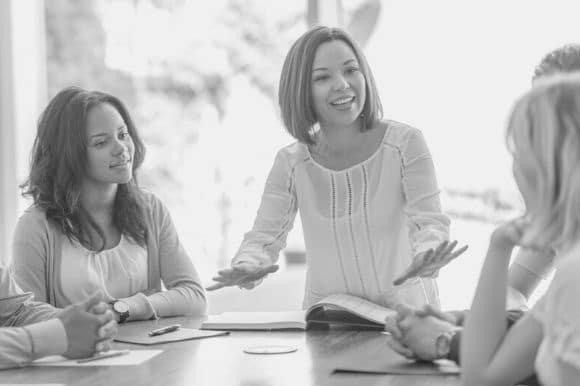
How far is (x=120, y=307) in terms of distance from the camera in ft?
8.61

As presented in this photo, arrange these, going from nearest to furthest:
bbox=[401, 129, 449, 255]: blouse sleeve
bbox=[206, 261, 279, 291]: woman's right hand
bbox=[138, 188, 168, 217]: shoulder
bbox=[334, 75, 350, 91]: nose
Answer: bbox=[206, 261, 279, 291]: woman's right hand, bbox=[401, 129, 449, 255]: blouse sleeve, bbox=[334, 75, 350, 91]: nose, bbox=[138, 188, 168, 217]: shoulder

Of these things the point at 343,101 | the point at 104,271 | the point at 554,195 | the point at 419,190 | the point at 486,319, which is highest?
the point at 343,101

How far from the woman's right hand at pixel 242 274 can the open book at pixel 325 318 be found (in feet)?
0.34

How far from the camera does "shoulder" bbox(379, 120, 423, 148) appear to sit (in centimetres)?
267

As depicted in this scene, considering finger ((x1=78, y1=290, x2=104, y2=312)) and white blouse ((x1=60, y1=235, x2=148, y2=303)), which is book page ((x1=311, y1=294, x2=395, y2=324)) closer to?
finger ((x1=78, y1=290, x2=104, y2=312))

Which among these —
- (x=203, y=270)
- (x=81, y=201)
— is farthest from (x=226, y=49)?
(x=81, y=201)

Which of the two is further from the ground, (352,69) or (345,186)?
(352,69)

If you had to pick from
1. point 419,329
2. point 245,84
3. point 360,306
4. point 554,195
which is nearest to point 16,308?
point 360,306

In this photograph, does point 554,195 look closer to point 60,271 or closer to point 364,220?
point 364,220

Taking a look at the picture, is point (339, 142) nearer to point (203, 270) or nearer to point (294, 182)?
point (294, 182)

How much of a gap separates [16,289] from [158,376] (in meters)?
0.78

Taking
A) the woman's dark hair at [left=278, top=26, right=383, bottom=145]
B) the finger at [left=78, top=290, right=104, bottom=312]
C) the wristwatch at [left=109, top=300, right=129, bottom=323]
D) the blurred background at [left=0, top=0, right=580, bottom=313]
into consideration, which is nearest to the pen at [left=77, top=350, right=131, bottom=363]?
the finger at [left=78, top=290, right=104, bottom=312]

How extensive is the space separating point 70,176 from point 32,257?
304 mm

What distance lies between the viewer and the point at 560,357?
119 cm
